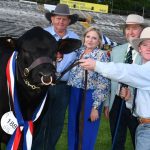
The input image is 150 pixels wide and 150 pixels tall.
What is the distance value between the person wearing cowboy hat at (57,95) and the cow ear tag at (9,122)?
2.37 ft

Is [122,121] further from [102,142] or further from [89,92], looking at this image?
[102,142]

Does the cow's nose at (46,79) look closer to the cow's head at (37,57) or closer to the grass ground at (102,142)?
the cow's head at (37,57)

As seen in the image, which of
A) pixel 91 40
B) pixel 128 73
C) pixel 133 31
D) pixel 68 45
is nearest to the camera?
pixel 128 73

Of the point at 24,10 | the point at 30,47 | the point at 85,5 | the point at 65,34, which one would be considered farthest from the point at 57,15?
the point at 85,5

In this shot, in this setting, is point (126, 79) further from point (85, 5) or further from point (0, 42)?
point (85, 5)

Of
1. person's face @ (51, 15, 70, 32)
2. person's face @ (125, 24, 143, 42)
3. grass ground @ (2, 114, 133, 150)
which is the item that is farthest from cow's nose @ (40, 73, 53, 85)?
grass ground @ (2, 114, 133, 150)

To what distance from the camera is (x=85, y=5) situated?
4250 cm

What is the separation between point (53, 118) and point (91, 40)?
48.4 inches

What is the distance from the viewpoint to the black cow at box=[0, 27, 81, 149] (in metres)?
4.41

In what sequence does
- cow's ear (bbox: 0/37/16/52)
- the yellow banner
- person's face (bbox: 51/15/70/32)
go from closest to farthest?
cow's ear (bbox: 0/37/16/52), person's face (bbox: 51/15/70/32), the yellow banner

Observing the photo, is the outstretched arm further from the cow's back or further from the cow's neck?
the cow's back

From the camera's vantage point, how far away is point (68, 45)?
5059mm

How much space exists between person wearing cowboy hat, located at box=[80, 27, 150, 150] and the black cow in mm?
483

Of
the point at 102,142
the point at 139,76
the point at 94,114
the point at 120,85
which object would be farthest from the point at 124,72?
the point at 102,142
